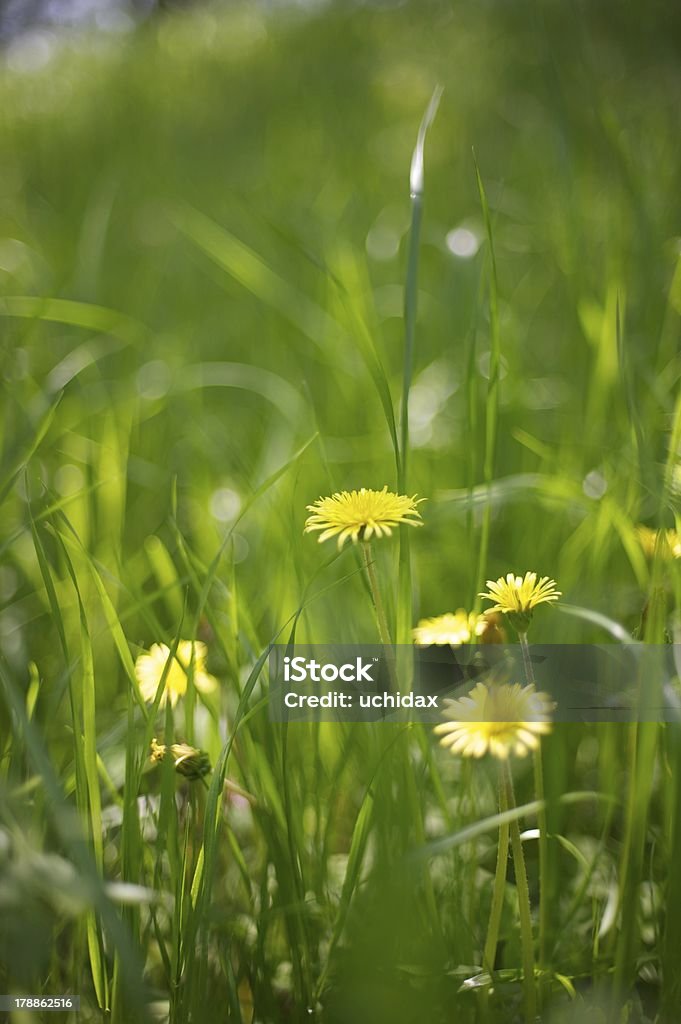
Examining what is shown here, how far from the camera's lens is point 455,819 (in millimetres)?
345

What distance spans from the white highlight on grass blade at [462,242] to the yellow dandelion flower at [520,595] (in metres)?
0.32

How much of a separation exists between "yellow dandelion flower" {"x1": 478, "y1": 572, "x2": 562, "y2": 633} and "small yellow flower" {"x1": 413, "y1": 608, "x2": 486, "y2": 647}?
0.01 meters

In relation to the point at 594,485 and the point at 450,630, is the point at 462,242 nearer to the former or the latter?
the point at 594,485

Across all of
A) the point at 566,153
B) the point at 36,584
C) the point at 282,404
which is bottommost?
the point at 36,584

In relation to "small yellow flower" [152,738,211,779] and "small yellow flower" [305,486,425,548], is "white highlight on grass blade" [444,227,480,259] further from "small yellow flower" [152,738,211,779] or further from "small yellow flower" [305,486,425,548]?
"small yellow flower" [152,738,211,779]

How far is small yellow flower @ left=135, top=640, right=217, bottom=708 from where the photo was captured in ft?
1.14

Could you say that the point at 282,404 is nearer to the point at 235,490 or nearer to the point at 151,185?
the point at 235,490

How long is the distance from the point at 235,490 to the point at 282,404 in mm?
97

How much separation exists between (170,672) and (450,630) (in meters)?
0.13

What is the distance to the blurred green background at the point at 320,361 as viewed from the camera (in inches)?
13.5

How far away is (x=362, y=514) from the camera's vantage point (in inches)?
12.7

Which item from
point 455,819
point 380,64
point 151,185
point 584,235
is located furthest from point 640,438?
point 151,185

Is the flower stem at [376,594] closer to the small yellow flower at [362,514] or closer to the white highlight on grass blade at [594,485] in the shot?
the small yellow flower at [362,514]

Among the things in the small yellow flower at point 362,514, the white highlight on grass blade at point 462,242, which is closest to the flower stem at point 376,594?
the small yellow flower at point 362,514
